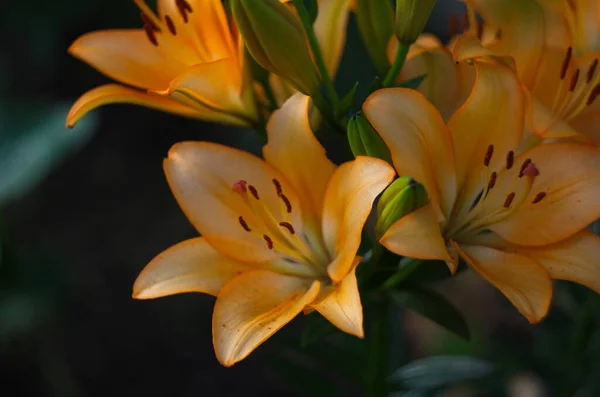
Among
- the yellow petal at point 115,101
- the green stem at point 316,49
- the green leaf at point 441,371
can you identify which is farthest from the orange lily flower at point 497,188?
the green leaf at point 441,371

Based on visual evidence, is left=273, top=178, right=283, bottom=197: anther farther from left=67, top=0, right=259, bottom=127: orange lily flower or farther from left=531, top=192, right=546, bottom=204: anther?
left=531, top=192, right=546, bottom=204: anther

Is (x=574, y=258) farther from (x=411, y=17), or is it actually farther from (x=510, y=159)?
(x=411, y=17)

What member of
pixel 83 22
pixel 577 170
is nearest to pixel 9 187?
pixel 83 22

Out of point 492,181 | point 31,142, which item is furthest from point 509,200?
point 31,142

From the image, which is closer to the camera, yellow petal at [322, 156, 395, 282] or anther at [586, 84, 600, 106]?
yellow petal at [322, 156, 395, 282]

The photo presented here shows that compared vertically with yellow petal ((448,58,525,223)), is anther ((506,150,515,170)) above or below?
below

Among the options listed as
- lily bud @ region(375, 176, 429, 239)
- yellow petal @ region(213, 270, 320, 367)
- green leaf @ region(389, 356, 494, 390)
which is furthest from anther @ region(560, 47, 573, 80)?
green leaf @ region(389, 356, 494, 390)
